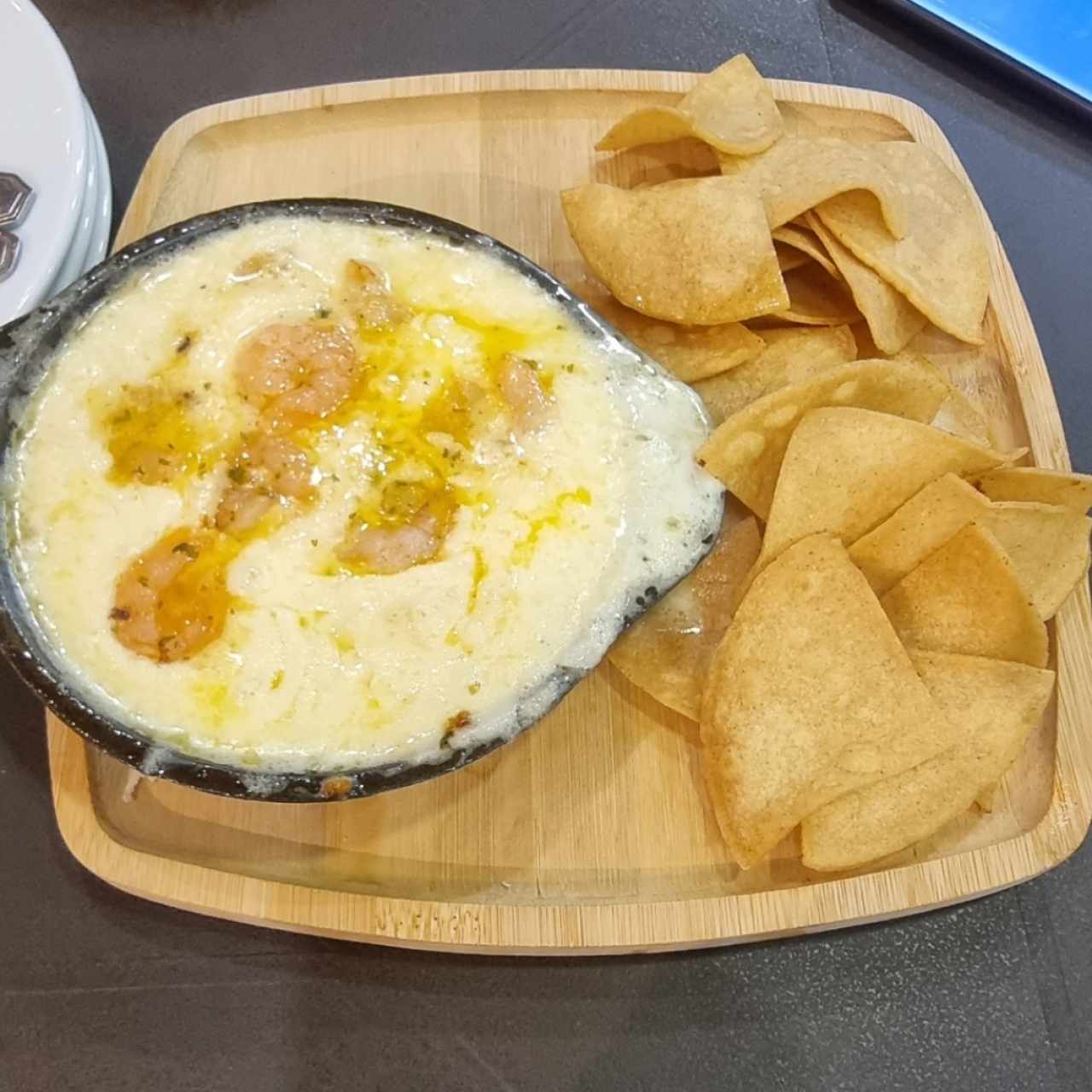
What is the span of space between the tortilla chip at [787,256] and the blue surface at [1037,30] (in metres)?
0.98

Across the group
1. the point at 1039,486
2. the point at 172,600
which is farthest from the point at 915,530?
the point at 172,600

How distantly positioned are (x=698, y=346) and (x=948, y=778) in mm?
797

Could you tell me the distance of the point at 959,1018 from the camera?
1.65 metres

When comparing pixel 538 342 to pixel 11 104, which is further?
pixel 11 104

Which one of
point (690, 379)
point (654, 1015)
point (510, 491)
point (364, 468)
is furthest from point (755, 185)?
point (654, 1015)

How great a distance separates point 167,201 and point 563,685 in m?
1.26

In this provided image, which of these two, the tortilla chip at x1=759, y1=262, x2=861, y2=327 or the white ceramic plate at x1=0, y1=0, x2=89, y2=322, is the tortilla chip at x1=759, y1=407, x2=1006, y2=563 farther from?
the white ceramic plate at x1=0, y1=0, x2=89, y2=322

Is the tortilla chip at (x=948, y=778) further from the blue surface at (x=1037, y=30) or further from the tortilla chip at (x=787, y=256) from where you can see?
the blue surface at (x=1037, y=30)

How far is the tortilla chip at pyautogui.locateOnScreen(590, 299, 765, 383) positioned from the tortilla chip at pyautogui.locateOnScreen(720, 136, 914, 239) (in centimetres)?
19

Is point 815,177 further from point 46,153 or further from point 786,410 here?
point 46,153

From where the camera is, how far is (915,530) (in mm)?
1564

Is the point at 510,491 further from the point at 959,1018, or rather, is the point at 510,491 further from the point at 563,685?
the point at 959,1018

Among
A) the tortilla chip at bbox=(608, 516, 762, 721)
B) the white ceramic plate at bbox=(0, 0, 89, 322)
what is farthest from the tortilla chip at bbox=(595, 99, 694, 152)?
the white ceramic plate at bbox=(0, 0, 89, 322)

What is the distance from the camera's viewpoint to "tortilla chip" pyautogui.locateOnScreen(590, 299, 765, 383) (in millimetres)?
1766
